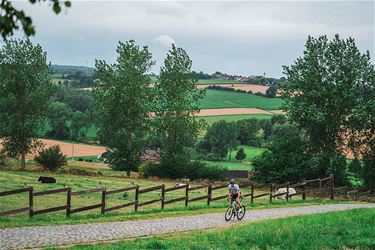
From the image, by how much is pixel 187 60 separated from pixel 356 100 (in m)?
21.6

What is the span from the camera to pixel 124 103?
58.3 meters

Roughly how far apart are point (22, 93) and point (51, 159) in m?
9.20

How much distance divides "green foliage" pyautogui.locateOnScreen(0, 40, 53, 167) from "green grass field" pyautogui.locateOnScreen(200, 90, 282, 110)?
248ft

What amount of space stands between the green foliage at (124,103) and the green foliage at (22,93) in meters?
6.92

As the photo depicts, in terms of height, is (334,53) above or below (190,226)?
above

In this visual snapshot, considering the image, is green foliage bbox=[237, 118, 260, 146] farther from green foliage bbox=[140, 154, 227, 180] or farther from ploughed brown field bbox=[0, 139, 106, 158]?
green foliage bbox=[140, 154, 227, 180]

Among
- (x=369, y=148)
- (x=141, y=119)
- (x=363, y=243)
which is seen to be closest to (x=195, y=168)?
(x=141, y=119)

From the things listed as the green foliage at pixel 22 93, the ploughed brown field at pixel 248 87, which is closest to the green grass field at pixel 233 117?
the ploughed brown field at pixel 248 87

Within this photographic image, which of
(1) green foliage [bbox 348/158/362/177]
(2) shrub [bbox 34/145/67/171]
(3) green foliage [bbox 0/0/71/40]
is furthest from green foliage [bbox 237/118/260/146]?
(3) green foliage [bbox 0/0/71/40]

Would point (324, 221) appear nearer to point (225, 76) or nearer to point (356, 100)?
point (356, 100)

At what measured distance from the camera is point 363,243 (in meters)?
12.9

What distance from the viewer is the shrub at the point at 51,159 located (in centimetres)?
5172

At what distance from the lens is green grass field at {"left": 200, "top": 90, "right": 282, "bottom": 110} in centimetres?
13338

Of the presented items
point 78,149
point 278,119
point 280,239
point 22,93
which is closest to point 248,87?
point 278,119
